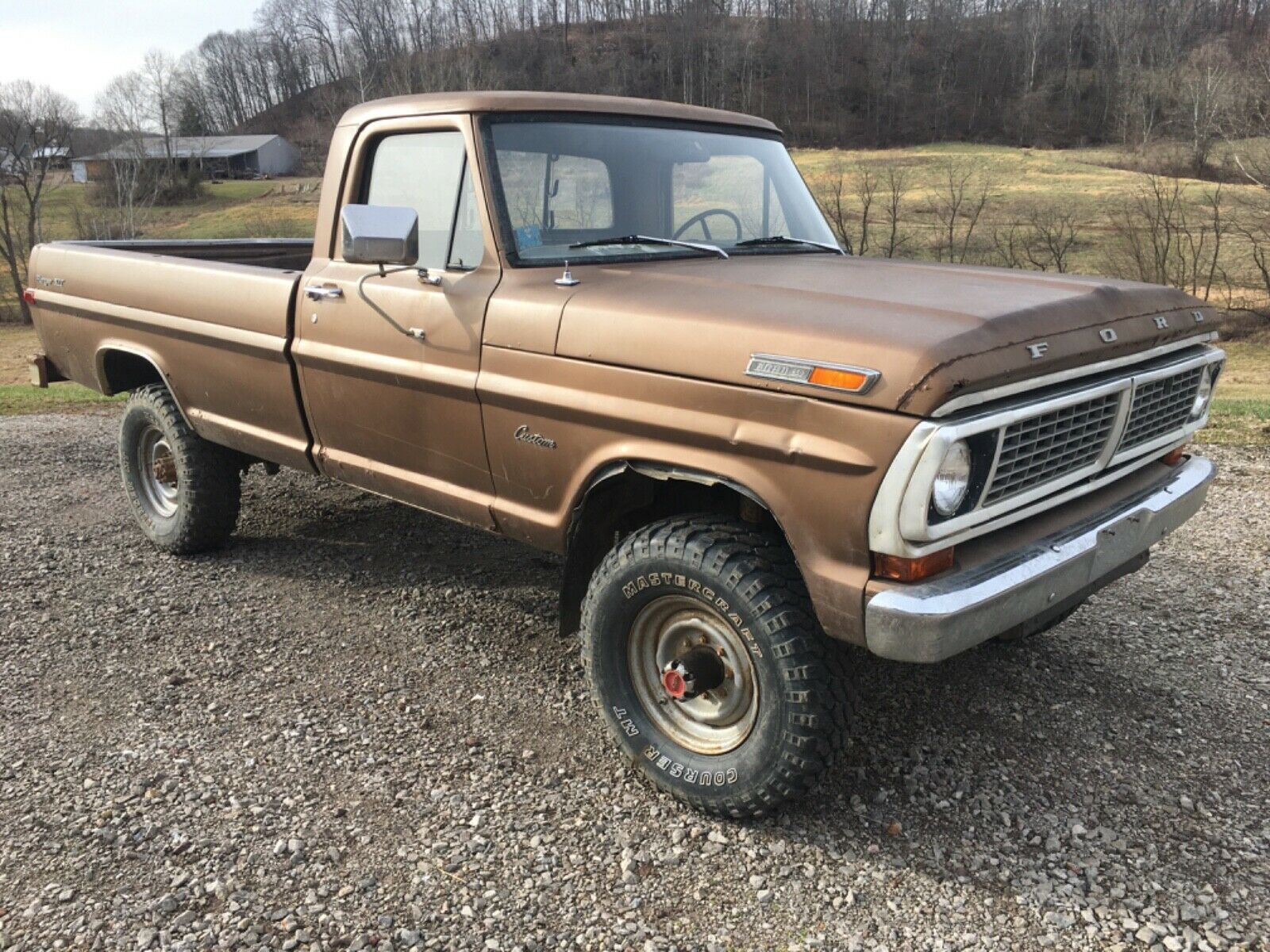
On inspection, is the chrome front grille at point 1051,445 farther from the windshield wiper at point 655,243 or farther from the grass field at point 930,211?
the grass field at point 930,211

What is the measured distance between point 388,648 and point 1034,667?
260 cm

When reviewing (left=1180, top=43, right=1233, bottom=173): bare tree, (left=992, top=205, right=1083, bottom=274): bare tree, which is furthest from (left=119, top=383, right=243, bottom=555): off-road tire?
(left=1180, top=43, right=1233, bottom=173): bare tree

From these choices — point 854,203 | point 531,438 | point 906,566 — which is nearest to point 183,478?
point 531,438

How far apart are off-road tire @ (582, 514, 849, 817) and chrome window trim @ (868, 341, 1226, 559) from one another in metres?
0.39

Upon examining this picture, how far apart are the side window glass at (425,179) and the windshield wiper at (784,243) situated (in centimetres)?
112

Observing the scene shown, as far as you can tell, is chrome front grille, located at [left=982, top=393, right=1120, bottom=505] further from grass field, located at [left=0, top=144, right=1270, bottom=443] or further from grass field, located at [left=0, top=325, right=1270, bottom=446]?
grass field, located at [left=0, top=144, right=1270, bottom=443]

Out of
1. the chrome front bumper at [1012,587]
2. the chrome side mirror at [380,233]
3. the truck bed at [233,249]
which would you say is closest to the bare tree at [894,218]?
the truck bed at [233,249]

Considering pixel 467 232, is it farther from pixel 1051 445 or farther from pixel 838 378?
pixel 1051 445

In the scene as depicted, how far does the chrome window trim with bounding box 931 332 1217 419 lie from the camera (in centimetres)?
236

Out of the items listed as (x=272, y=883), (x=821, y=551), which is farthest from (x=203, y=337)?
(x=821, y=551)

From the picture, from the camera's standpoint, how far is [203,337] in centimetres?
440

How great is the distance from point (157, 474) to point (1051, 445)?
4414mm

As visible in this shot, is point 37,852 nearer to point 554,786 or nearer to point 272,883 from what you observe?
point 272,883

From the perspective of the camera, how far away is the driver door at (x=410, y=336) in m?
3.42
